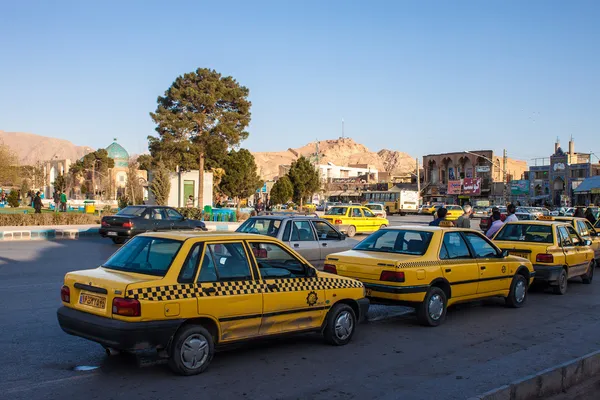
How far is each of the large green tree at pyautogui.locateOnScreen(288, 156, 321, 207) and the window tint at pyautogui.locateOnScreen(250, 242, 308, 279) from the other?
53.3 m

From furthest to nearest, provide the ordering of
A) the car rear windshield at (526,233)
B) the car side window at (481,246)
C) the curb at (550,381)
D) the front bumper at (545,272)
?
the car rear windshield at (526,233)
the front bumper at (545,272)
the car side window at (481,246)
the curb at (550,381)

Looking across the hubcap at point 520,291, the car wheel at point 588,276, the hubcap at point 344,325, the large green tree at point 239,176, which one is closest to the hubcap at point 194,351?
the hubcap at point 344,325

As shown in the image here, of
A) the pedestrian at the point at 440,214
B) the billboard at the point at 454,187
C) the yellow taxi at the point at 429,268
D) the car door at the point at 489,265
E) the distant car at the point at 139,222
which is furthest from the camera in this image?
the billboard at the point at 454,187

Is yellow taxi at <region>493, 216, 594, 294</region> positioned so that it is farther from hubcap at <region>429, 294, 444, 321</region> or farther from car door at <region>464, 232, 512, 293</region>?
hubcap at <region>429, 294, 444, 321</region>

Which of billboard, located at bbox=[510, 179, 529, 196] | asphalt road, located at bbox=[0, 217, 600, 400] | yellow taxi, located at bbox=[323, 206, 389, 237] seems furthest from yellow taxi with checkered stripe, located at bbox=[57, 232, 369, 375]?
billboard, located at bbox=[510, 179, 529, 196]

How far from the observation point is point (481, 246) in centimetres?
1000

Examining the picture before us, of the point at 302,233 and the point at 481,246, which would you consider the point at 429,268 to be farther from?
the point at 302,233

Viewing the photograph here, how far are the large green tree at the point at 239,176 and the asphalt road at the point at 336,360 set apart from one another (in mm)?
45969

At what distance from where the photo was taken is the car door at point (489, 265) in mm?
9695

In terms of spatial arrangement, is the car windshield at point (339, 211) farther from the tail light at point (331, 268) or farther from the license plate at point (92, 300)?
the license plate at point (92, 300)

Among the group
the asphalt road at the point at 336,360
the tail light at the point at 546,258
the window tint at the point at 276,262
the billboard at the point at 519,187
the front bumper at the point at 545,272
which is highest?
the billboard at the point at 519,187

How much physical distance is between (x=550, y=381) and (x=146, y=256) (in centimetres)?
444

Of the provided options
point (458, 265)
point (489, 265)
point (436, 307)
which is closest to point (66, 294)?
point (436, 307)

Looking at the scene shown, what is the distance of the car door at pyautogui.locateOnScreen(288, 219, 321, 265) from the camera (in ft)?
42.2
